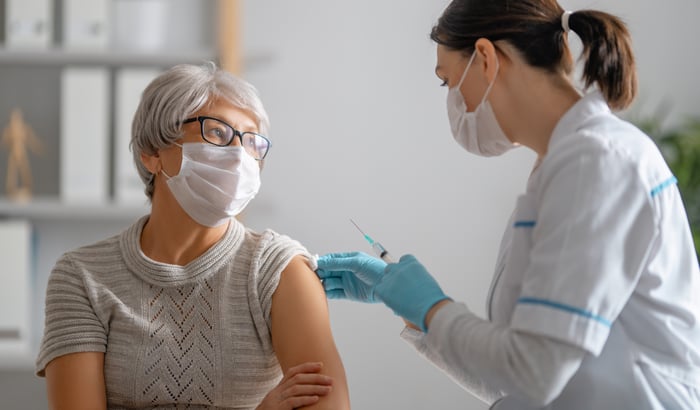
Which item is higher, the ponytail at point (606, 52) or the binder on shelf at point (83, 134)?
the ponytail at point (606, 52)

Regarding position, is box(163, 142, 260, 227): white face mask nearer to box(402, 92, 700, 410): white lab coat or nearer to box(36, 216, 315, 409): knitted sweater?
box(36, 216, 315, 409): knitted sweater

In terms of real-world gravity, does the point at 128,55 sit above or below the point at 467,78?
below

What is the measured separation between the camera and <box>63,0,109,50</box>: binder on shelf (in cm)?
272

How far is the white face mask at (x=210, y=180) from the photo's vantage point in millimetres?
1627

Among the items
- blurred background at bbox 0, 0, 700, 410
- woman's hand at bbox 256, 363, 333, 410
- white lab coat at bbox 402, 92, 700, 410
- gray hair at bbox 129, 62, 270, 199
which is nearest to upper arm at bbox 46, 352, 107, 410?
woman's hand at bbox 256, 363, 333, 410

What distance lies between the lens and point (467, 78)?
1301 millimetres

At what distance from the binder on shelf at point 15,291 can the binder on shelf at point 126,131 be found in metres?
0.34

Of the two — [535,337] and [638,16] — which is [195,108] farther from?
[638,16]

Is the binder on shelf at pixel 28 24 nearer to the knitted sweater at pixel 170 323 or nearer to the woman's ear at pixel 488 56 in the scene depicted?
the knitted sweater at pixel 170 323

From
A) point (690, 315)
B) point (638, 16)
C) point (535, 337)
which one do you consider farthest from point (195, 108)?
point (638, 16)

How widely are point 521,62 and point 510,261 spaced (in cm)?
30

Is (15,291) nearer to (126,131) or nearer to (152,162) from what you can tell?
(126,131)

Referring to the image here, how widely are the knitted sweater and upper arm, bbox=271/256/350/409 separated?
0.08ft

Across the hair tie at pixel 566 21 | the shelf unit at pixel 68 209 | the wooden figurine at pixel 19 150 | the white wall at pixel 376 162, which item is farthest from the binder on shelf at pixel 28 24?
the hair tie at pixel 566 21
